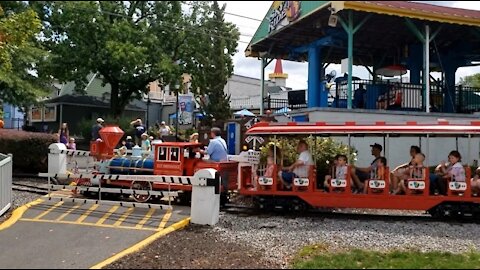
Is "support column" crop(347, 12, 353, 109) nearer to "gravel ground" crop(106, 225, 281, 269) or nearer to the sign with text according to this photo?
the sign with text

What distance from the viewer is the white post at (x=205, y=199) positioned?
10094 millimetres

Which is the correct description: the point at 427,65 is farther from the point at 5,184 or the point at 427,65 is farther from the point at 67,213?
the point at 5,184

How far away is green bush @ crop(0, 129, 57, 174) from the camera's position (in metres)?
17.7

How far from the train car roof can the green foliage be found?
0.66 metres

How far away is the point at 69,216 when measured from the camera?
10898mm

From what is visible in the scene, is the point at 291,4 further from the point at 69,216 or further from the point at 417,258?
the point at 417,258

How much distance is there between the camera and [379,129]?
37.4ft

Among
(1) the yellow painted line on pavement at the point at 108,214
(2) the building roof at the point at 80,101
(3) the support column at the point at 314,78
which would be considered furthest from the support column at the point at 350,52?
(2) the building roof at the point at 80,101

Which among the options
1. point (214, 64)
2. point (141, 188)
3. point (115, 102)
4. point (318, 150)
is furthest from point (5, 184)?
point (115, 102)

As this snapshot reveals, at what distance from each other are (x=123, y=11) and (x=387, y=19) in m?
21.6

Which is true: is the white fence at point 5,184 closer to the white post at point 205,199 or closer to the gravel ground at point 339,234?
the white post at point 205,199

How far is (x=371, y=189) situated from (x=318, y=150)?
6.79ft

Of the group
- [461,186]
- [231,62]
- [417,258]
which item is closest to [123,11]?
[231,62]

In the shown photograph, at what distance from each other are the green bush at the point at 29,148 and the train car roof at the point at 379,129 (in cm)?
862
